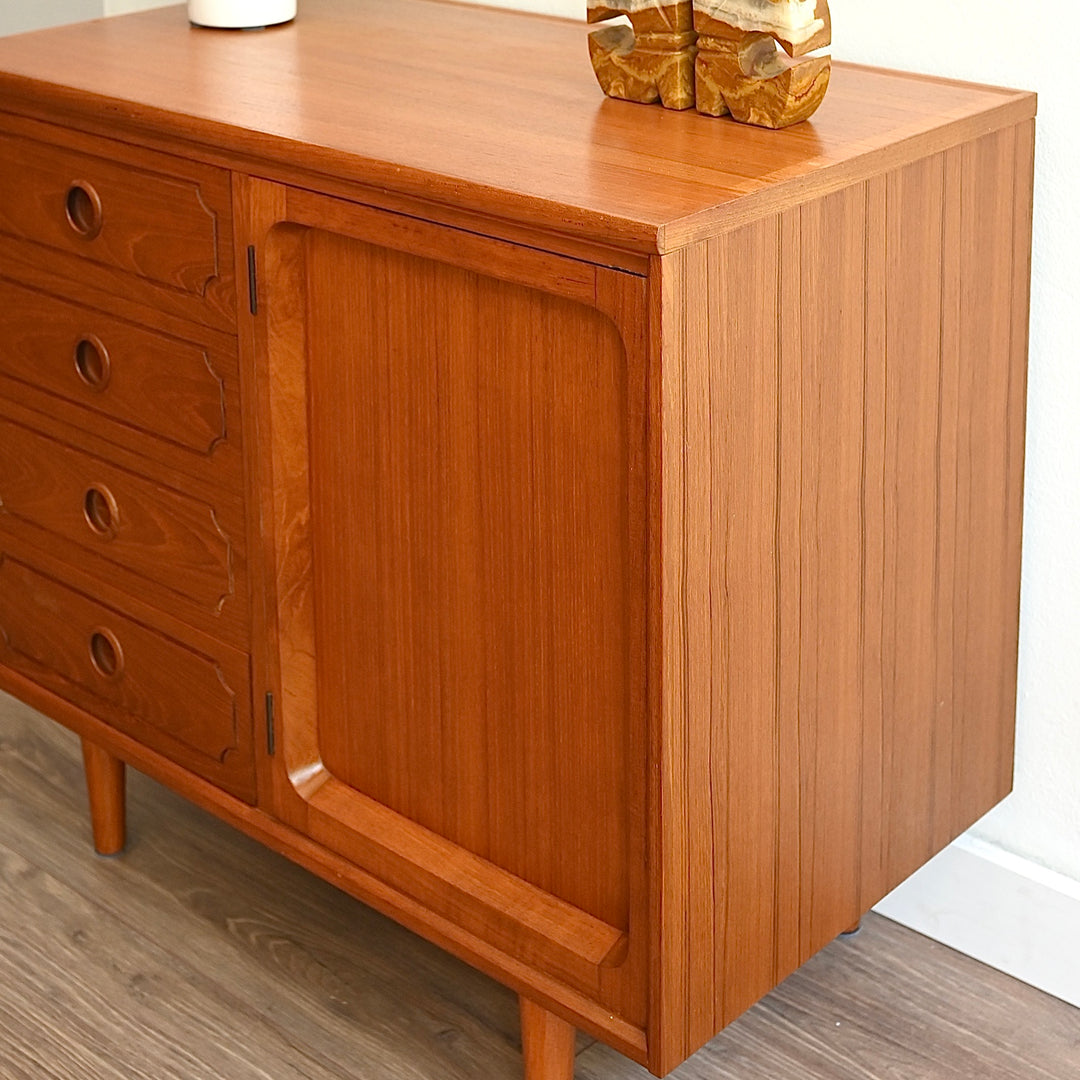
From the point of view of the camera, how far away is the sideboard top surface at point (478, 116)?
1.06 metres

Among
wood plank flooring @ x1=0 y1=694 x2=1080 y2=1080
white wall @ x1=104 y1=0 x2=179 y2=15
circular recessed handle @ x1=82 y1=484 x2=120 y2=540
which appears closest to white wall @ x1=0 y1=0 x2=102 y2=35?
white wall @ x1=104 y1=0 x2=179 y2=15

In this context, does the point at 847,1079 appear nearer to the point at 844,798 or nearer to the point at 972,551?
the point at 844,798

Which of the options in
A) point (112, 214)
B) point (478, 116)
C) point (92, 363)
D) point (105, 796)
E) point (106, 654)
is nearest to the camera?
point (478, 116)

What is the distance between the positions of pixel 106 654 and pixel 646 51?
0.78m

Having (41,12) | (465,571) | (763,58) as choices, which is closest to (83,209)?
(465,571)

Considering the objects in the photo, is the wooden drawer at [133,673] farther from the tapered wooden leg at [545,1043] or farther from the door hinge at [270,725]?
the tapered wooden leg at [545,1043]

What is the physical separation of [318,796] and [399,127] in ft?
1.87

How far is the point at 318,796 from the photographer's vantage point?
1.43 m

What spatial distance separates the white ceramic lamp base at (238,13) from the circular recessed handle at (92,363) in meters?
0.34

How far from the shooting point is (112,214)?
140 centimetres

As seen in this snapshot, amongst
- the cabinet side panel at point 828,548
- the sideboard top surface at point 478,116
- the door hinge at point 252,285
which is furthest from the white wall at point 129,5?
the cabinet side panel at point 828,548

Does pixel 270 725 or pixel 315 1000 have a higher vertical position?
pixel 270 725

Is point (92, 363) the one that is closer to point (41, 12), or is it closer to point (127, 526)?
point (127, 526)

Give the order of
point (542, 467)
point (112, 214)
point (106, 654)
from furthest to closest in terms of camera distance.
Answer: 1. point (106, 654)
2. point (112, 214)
3. point (542, 467)
